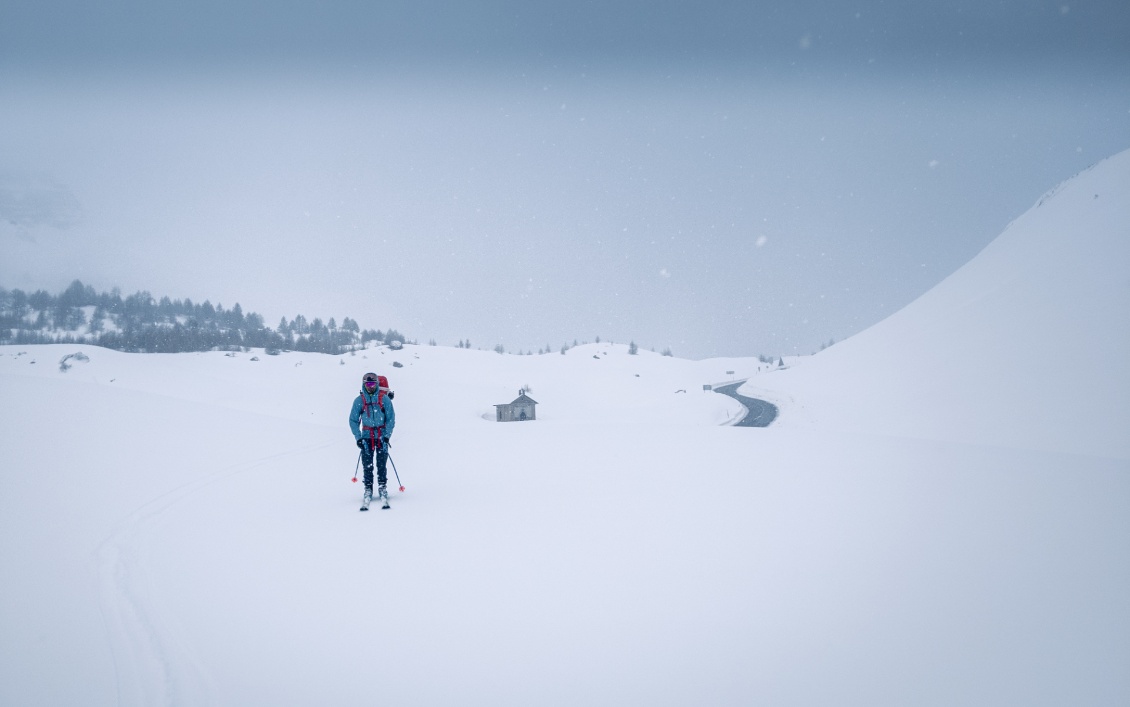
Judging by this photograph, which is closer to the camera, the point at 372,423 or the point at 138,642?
the point at 138,642

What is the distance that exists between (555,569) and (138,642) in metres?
4.24

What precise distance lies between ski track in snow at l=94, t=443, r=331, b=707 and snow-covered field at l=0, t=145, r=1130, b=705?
0.09 ft

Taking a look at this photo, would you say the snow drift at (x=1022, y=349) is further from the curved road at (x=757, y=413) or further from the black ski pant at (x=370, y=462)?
the black ski pant at (x=370, y=462)

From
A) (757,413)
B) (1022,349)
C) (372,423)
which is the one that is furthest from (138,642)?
(757,413)

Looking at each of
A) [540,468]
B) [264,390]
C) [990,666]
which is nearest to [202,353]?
[264,390]

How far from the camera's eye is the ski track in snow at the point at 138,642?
13.3 ft

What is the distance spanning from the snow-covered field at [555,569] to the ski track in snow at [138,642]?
26mm

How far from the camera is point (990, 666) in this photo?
14.1ft

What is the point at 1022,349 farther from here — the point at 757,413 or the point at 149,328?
the point at 149,328

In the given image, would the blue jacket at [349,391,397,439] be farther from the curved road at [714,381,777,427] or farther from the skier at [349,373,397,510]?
the curved road at [714,381,777,427]

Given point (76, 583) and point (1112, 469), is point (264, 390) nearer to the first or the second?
point (76, 583)

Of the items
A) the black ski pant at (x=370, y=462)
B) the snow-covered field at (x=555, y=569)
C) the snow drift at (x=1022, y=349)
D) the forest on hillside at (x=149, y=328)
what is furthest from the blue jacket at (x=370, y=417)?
the forest on hillside at (x=149, y=328)

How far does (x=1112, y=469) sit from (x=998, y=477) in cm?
327

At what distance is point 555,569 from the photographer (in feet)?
20.9
